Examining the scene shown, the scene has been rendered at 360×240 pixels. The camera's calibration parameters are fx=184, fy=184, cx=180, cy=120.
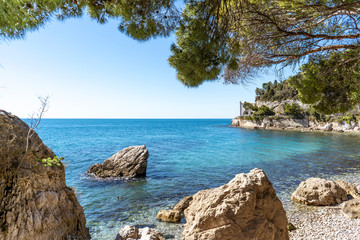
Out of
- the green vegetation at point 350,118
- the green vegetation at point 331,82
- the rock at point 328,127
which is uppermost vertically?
the green vegetation at point 331,82

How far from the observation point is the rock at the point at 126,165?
13.9 m

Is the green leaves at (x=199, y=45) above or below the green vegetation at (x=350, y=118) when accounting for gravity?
above

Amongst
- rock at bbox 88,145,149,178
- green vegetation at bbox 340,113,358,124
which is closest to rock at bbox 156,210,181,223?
rock at bbox 88,145,149,178

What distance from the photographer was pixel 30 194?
13.5 ft

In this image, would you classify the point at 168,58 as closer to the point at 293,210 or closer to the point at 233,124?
the point at 293,210

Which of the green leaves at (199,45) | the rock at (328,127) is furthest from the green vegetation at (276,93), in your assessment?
the green leaves at (199,45)

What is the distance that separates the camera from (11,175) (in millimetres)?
3900

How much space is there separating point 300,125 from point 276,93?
2009 cm

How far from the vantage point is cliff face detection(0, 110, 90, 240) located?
12.4ft

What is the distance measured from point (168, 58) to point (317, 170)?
16.4m

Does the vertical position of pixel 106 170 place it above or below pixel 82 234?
below

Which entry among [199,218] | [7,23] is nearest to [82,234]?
[199,218]

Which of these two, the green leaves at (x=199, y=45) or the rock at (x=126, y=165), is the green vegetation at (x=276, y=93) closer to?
the rock at (x=126, y=165)

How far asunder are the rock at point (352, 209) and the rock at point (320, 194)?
3.33ft
